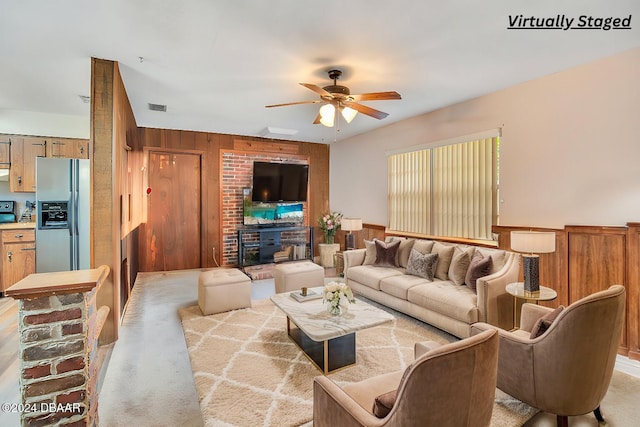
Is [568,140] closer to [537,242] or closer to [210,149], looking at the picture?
[537,242]

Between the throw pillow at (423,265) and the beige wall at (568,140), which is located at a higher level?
the beige wall at (568,140)

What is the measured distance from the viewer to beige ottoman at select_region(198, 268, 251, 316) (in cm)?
355

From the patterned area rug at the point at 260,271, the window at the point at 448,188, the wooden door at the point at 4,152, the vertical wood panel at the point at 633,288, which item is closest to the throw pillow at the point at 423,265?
the window at the point at 448,188

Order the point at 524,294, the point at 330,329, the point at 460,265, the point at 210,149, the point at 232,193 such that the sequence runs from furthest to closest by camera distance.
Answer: the point at 232,193
the point at 210,149
the point at 460,265
the point at 524,294
the point at 330,329

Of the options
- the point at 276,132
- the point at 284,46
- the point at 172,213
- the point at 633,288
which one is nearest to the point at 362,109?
the point at 284,46

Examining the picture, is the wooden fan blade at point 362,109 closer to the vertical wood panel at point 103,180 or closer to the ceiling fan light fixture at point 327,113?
the ceiling fan light fixture at point 327,113

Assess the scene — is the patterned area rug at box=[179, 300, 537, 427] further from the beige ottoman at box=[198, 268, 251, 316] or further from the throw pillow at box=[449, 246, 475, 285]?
the throw pillow at box=[449, 246, 475, 285]

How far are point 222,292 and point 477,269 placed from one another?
2898 mm

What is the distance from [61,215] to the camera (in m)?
4.08

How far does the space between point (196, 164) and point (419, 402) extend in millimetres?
5955

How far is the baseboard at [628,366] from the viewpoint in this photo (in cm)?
249

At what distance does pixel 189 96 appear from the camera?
3.97m

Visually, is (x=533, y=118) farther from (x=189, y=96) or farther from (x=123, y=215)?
(x=123, y=215)

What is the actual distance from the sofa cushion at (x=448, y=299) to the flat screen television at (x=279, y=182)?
12.2 ft
